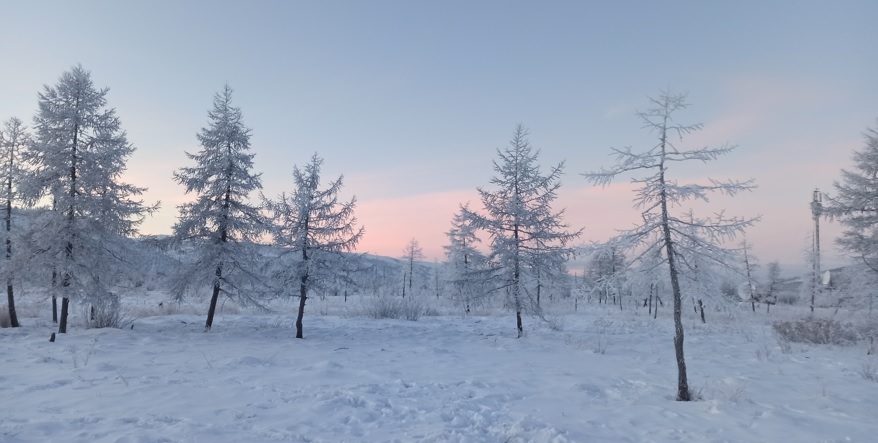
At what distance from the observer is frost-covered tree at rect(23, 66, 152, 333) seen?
14.9m

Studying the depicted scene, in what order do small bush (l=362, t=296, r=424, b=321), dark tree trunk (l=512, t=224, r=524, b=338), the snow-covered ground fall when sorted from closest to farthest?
the snow-covered ground, dark tree trunk (l=512, t=224, r=524, b=338), small bush (l=362, t=296, r=424, b=321)

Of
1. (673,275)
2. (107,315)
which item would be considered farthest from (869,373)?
(107,315)

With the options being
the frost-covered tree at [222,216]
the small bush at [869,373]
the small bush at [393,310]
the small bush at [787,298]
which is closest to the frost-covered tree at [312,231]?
the frost-covered tree at [222,216]

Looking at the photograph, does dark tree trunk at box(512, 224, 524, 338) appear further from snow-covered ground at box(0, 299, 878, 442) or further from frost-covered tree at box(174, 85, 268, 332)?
frost-covered tree at box(174, 85, 268, 332)

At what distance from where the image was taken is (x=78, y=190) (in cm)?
1565

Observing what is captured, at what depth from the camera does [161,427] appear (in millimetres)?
5973

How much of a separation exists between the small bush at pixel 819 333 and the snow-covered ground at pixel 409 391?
1630mm

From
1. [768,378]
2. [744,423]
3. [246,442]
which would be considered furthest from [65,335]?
[768,378]

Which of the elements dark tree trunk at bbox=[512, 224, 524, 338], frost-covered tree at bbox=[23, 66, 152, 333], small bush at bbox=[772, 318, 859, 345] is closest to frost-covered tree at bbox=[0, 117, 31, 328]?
frost-covered tree at bbox=[23, 66, 152, 333]

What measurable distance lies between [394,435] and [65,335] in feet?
46.8

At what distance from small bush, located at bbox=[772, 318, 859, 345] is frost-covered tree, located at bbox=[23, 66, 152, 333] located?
26169mm

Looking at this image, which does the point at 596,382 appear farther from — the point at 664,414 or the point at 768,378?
the point at 768,378

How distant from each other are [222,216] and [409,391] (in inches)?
483

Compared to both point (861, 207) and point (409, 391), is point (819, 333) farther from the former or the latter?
point (409, 391)
